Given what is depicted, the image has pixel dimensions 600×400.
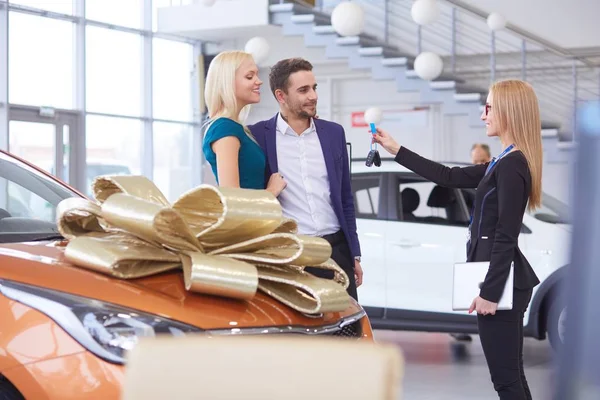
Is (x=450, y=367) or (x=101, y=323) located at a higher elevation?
(x=101, y=323)

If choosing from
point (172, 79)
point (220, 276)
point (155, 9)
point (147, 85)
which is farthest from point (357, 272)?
point (172, 79)

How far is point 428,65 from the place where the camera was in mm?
11812

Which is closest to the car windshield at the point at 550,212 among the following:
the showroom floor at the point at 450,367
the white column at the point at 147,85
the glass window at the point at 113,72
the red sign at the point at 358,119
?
the showroom floor at the point at 450,367

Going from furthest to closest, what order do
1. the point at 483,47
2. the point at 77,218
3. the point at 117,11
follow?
the point at 117,11 → the point at 483,47 → the point at 77,218

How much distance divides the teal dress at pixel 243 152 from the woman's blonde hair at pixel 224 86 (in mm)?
41

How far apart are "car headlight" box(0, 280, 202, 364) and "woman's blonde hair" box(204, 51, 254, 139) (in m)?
1.00

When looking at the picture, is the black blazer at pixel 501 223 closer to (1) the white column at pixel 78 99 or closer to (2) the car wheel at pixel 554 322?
(2) the car wheel at pixel 554 322

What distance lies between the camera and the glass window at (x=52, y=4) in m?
13.0

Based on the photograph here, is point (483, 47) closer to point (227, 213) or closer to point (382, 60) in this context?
point (382, 60)

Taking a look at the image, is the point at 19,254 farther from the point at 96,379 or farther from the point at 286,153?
the point at 286,153

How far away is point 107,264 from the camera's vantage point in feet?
7.35

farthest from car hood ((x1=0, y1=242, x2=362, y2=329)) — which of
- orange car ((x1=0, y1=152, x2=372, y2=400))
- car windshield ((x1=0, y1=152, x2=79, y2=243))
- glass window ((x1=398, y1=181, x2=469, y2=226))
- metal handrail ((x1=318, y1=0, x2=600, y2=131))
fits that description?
metal handrail ((x1=318, y1=0, x2=600, y2=131))

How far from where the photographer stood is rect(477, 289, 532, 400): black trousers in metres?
3.01

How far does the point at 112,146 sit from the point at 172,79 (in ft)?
5.82
